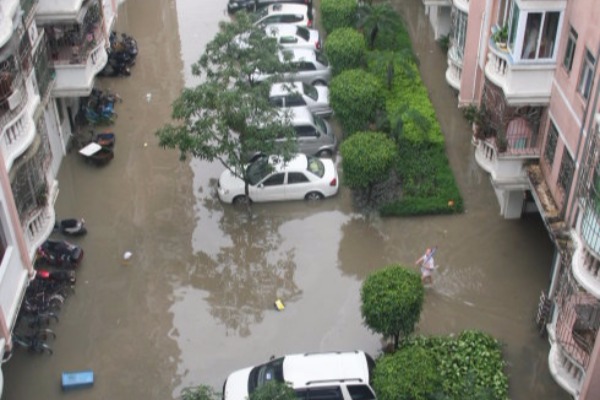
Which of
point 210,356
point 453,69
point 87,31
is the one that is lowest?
point 210,356

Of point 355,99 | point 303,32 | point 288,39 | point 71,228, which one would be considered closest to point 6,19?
point 71,228

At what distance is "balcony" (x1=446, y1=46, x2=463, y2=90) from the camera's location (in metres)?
25.3

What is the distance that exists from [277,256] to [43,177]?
6.94m

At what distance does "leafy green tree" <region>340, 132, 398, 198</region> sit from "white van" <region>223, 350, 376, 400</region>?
6256 millimetres

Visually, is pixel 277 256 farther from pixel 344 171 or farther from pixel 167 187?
pixel 167 187

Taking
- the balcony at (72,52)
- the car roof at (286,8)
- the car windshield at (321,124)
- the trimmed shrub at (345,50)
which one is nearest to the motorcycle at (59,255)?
the balcony at (72,52)

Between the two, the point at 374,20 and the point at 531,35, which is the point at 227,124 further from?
the point at 374,20

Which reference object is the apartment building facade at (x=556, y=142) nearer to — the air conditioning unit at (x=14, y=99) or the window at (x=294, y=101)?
the window at (x=294, y=101)

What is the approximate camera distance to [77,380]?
18375 millimetres

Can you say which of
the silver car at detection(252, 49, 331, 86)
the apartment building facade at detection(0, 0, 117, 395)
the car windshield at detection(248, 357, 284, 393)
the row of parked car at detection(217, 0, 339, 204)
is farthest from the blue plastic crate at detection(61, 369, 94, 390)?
the silver car at detection(252, 49, 331, 86)

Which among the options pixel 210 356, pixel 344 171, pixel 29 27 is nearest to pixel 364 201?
pixel 344 171

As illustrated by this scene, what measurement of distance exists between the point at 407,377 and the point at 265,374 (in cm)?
337

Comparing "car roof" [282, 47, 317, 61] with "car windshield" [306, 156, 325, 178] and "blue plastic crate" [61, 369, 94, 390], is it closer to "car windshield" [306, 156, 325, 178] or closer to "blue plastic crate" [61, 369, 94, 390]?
"car windshield" [306, 156, 325, 178]

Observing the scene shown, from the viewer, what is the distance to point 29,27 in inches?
837
